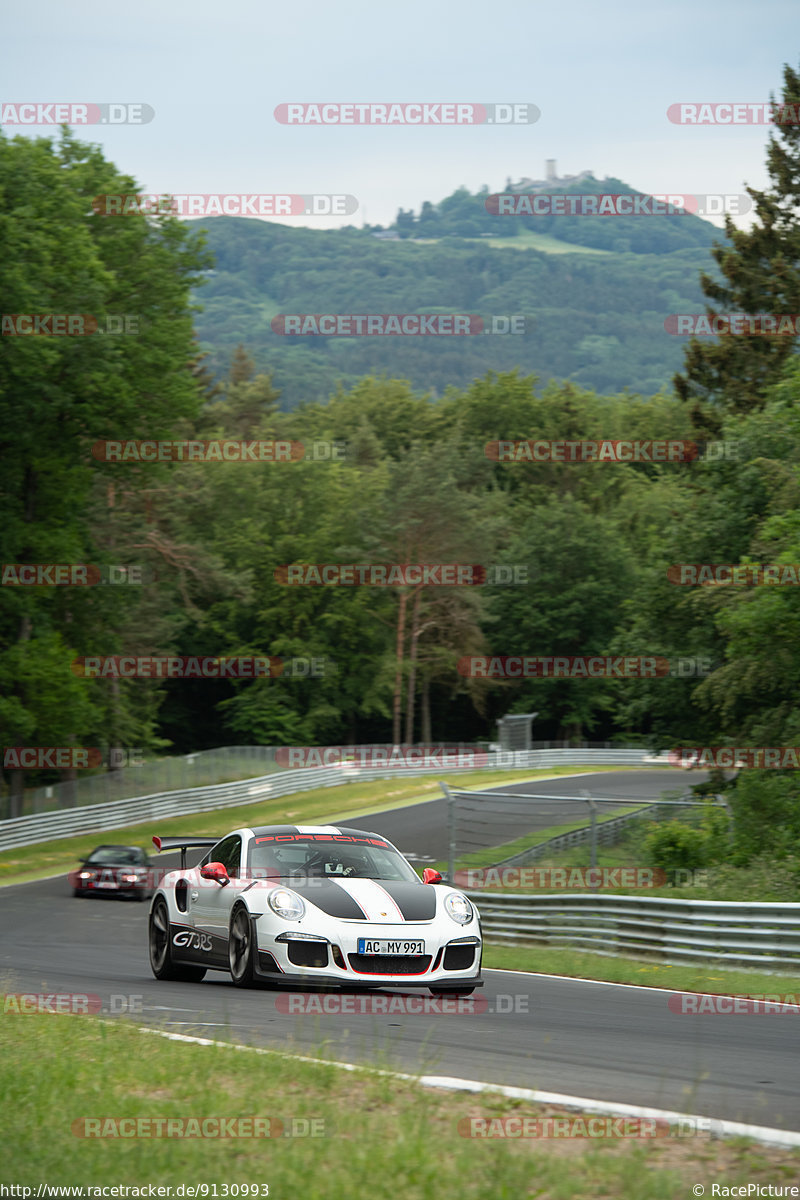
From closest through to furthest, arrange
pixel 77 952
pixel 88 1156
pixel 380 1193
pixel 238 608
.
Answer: pixel 380 1193 → pixel 88 1156 → pixel 77 952 → pixel 238 608

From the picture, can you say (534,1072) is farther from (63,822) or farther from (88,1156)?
(63,822)

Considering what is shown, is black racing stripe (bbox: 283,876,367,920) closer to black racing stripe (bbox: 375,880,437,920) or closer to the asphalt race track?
black racing stripe (bbox: 375,880,437,920)

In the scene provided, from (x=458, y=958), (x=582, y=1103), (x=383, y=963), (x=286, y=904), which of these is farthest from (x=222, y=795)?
(x=582, y=1103)

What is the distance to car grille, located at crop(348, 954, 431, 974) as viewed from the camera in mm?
10648

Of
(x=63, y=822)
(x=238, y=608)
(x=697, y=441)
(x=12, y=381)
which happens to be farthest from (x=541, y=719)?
(x=12, y=381)

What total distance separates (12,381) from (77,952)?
23.2 metres

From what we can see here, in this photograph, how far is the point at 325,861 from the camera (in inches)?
467

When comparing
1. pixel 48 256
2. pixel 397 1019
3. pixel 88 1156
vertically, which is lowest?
pixel 397 1019

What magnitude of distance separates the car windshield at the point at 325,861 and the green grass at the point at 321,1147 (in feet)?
Answer: 14.6

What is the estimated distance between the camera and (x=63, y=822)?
4262 centimetres

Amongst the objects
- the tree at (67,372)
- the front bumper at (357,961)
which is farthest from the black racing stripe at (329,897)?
the tree at (67,372)

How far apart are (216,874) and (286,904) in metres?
1.14

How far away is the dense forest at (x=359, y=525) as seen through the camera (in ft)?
122

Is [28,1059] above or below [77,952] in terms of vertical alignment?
above
